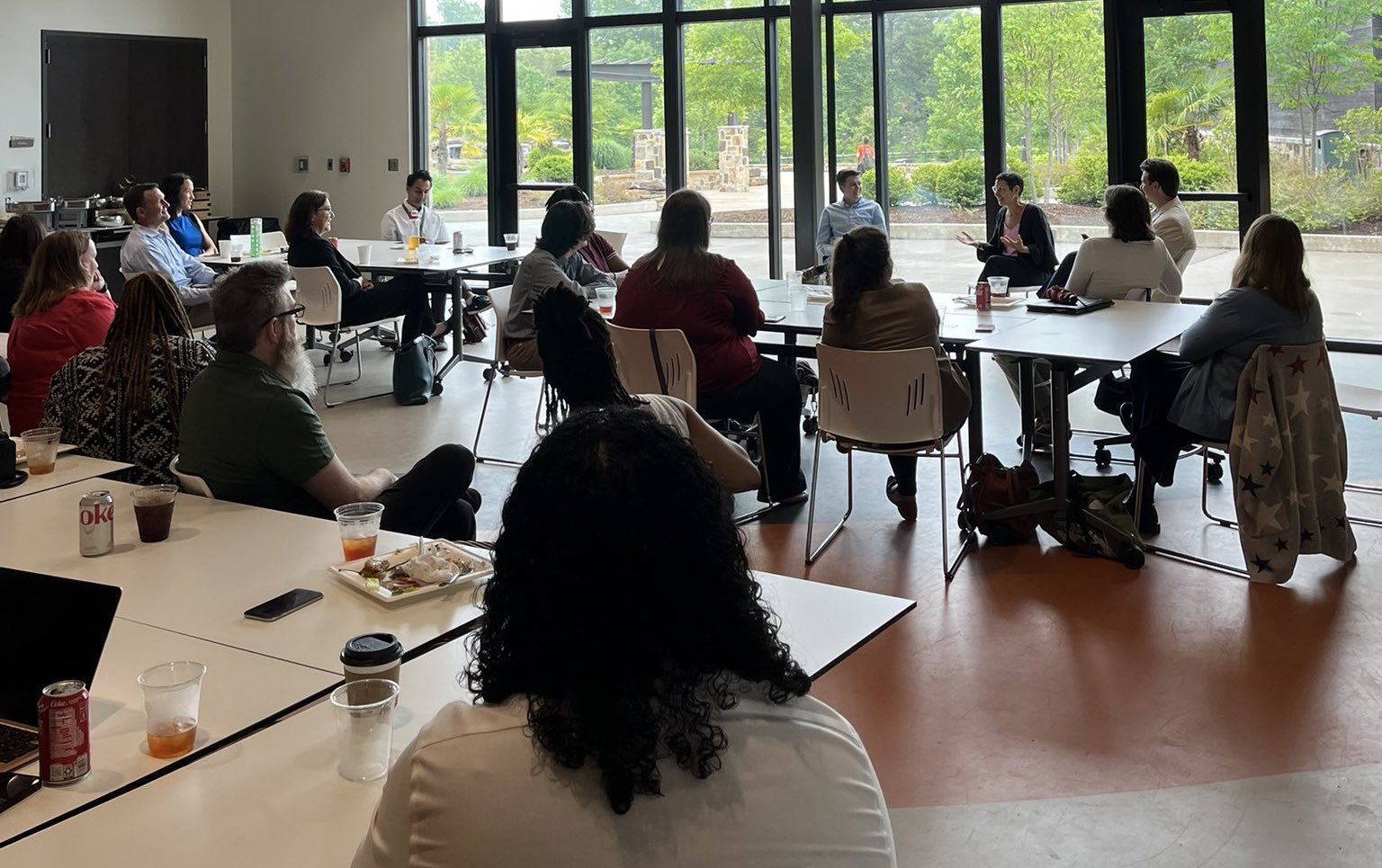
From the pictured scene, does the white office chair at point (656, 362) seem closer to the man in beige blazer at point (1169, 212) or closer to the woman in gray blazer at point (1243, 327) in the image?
the woman in gray blazer at point (1243, 327)

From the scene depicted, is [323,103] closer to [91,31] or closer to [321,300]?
[91,31]

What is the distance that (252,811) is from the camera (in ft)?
5.54

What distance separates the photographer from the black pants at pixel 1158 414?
4.74m

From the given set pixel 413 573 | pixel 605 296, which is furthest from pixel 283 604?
pixel 605 296

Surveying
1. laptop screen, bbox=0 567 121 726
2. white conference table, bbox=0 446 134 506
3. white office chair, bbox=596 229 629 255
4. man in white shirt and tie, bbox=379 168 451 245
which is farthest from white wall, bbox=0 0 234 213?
laptop screen, bbox=0 567 121 726

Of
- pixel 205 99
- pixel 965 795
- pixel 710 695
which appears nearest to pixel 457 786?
pixel 710 695

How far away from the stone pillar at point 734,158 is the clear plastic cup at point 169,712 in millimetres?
9347

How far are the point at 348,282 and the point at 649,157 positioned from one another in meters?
3.96

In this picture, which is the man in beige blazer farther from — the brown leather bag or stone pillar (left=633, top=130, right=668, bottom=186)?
stone pillar (left=633, top=130, right=668, bottom=186)

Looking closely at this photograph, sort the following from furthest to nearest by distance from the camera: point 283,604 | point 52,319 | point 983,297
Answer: point 983,297 → point 52,319 → point 283,604

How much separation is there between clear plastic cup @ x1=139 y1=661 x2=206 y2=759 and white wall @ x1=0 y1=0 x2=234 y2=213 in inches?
394

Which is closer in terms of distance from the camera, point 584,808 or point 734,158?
point 584,808

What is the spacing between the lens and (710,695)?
4.28ft

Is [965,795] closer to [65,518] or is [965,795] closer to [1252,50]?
[65,518]
